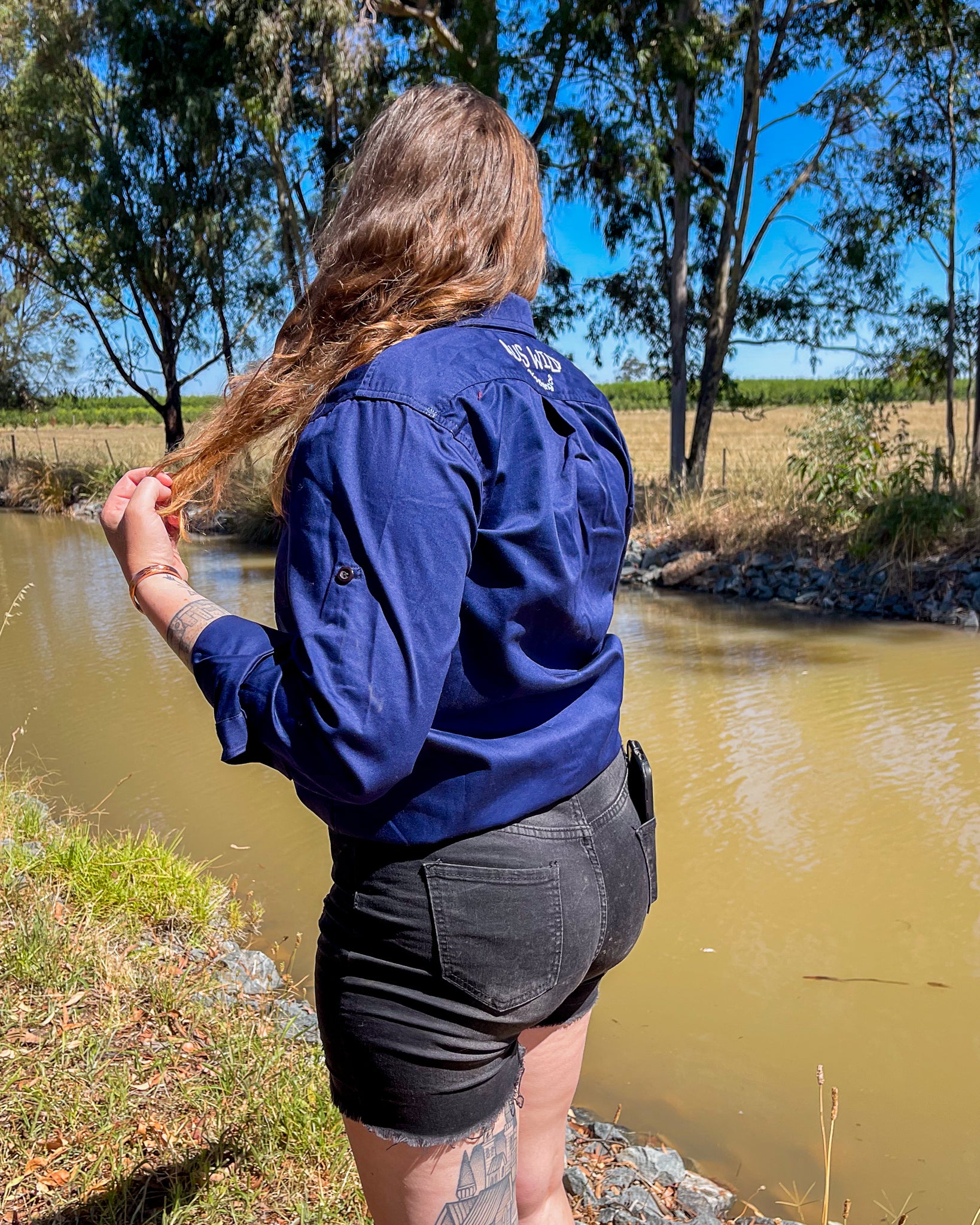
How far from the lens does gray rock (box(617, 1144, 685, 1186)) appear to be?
94.7 inches

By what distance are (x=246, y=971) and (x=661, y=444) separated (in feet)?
97.0

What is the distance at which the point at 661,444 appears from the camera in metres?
31.4

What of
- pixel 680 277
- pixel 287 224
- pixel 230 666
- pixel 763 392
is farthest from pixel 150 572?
Result: pixel 287 224

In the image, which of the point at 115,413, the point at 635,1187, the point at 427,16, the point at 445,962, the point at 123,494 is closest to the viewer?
the point at 445,962

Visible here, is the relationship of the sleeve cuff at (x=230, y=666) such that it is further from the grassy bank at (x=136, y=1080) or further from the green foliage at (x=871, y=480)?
the green foliage at (x=871, y=480)

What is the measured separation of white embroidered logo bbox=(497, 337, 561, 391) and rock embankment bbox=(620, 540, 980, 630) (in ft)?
27.5

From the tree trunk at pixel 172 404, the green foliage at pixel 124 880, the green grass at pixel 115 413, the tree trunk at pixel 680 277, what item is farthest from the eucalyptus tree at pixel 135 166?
the green grass at pixel 115 413

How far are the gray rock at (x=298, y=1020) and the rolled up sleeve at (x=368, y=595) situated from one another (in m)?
1.87

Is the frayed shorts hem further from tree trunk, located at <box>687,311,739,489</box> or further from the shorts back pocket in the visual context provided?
tree trunk, located at <box>687,311,739,489</box>

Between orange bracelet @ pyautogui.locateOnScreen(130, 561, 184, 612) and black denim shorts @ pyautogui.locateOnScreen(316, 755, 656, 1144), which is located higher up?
orange bracelet @ pyautogui.locateOnScreen(130, 561, 184, 612)

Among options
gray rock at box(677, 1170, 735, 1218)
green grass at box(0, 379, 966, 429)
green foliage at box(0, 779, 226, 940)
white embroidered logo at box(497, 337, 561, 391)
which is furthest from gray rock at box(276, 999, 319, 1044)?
green grass at box(0, 379, 966, 429)

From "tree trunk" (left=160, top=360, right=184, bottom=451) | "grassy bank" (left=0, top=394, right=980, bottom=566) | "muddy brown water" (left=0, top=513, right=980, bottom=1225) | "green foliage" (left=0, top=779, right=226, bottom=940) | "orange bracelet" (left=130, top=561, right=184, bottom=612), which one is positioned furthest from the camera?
"tree trunk" (left=160, top=360, right=184, bottom=451)

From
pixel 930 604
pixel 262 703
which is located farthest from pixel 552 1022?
pixel 930 604

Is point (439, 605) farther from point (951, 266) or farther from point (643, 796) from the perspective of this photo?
point (951, 266)
